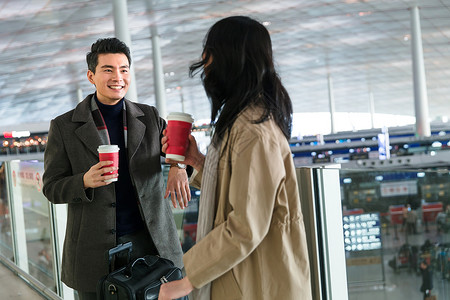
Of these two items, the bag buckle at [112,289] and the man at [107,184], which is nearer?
the bag buckle at [112,289]

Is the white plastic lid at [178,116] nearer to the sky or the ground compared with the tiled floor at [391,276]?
nearer to the sky

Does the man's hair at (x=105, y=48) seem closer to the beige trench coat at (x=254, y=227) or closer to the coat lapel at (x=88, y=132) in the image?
the coat lapel at (x=88, y=132)

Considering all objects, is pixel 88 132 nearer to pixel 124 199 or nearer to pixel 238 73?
pixel 124 199

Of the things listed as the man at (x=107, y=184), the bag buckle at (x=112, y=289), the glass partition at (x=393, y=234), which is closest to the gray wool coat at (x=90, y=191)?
the man at (x=107, y=184)

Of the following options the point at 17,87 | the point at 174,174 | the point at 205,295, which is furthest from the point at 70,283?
the point at 17,87

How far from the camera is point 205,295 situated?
65.2 inches

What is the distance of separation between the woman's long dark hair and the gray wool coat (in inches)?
27.2

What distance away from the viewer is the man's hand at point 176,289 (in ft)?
5.24

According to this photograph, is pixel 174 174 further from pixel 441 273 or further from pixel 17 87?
pixel 17 87

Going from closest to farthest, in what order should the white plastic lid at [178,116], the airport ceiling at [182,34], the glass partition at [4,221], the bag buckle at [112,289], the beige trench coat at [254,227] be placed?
the beige trench coat at [254,227] < the white plastic lid at [178,116] < the bag buckle at [112,289] < the glass partition at [4,221] < the airport ceiling at [182,34]

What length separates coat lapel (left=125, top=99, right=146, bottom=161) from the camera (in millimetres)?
2227

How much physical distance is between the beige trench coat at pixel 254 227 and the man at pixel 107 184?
66 cm

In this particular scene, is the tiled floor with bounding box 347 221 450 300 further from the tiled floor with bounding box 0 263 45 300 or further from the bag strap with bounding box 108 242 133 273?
the tiled floor with bounding box 0 263 45 300

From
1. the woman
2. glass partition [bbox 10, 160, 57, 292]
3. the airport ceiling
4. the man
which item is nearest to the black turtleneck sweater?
the man
